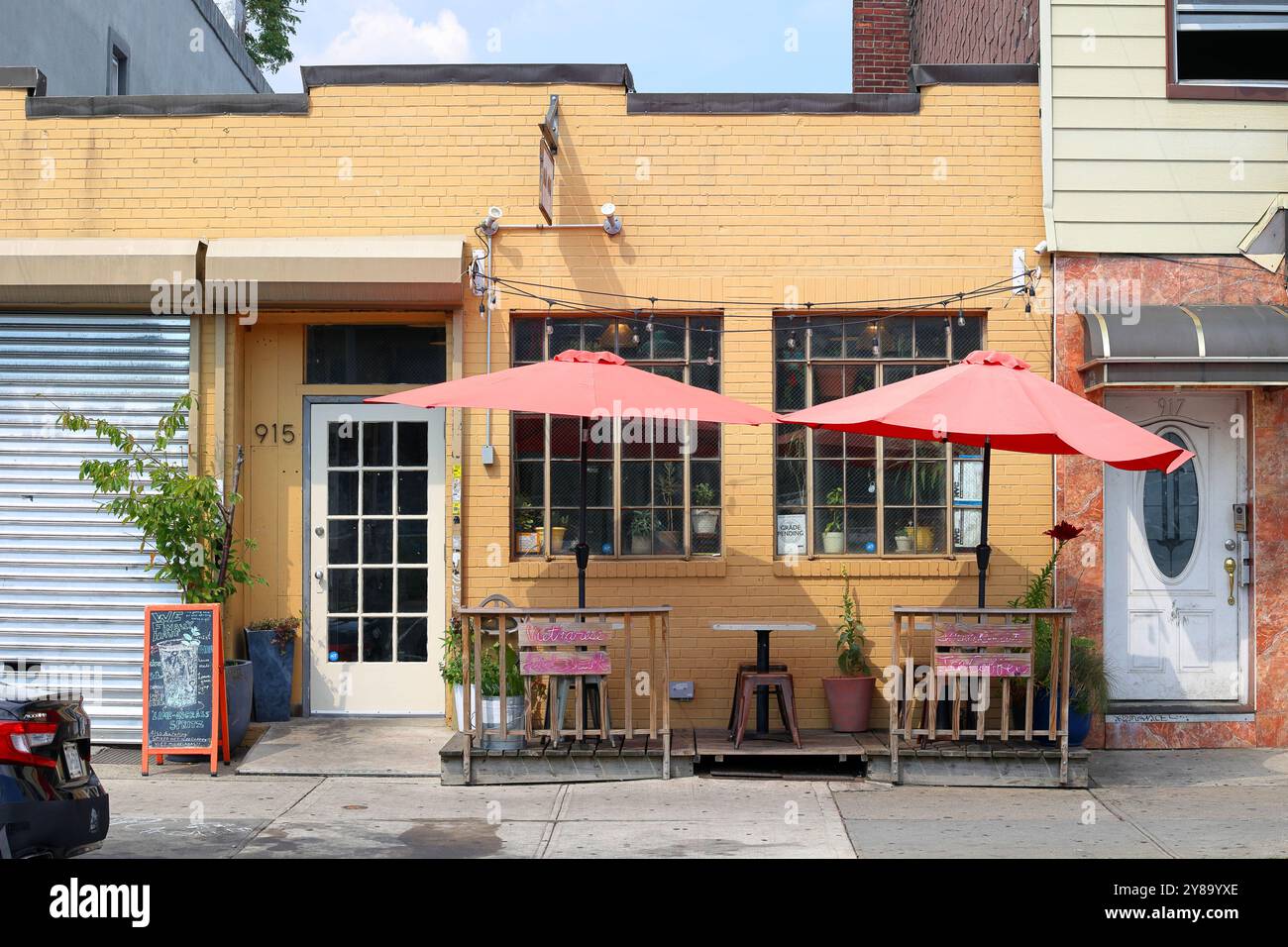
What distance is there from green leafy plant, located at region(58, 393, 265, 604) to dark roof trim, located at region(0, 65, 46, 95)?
244cm

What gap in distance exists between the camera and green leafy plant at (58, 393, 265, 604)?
8.90 metres

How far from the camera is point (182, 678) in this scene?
8.70 meters

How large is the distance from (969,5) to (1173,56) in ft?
14.2

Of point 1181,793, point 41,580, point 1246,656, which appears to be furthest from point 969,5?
point 41,580

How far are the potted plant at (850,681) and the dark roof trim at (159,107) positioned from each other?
5.33m

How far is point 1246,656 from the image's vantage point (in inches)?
374

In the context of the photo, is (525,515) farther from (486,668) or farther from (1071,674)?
(1071,674)

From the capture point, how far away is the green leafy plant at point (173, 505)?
890 centimetres

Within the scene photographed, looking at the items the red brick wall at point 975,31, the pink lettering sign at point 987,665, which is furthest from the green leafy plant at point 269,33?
the pink lettering sign at point 987,665

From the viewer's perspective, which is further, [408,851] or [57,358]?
[57,358]

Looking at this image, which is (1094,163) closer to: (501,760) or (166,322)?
(501,760)

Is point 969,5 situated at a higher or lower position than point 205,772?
higher

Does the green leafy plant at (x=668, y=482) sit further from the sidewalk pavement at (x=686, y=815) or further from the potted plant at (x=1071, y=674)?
the potted plant at (x=1071, y=674)

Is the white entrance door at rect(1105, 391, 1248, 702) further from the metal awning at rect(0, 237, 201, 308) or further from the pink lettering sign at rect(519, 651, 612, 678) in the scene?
the metal awning at rect(0, 237, 201, 308)
